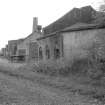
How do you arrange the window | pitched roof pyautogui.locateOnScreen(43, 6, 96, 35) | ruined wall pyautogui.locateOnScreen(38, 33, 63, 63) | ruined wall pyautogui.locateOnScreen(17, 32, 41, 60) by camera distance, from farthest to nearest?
ruined wall pyautogui.locateOnScreen(17, 32, 41, 60), pitched roof pyautogui.locateOnScreen(43, 6, 96, 35), the window, ruined wall pyautogui.locateOnScreen(38, 33, 63, 63)

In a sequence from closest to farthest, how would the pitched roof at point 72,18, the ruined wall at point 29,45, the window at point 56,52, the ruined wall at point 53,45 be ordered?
1. the ruined wall at point 53,45
2. the window at point 56,52
3. the pitched roof at point 72,18
4. the ruined wall at point 29,45

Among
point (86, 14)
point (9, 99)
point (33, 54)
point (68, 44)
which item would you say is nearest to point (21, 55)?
point (33, 54)

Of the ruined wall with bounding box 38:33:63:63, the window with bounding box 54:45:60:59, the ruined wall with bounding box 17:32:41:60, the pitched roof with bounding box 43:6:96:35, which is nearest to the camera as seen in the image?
the ruined wall with bounding box 38:33:63:63

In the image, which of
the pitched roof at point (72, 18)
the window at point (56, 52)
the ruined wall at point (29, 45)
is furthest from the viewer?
the ruined wall at point (29, 45)

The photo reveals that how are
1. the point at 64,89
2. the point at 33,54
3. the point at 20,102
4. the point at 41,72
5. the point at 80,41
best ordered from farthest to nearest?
the point at 33,54
the point at 80,41
the point at 41,72
the point at 64,89
the point at 20,102

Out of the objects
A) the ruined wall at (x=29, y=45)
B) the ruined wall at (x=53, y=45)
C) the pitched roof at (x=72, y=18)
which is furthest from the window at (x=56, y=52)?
the ruined wall at (x=29, y=45)

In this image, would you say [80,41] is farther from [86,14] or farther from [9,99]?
[9,99]

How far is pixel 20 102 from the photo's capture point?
7.46m

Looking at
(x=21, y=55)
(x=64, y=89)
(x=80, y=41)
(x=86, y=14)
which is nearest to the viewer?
(x=64, y=89)

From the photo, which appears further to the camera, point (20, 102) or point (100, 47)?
point (100, 47)

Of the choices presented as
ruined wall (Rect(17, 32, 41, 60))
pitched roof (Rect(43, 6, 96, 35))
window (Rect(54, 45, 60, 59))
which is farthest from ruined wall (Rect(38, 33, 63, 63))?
ruined wall (Rect(17, 32, 41, 60))

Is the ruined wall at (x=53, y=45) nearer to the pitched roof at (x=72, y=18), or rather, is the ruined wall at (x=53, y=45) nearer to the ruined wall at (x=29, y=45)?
the pitched roof at (x=72, y=18)

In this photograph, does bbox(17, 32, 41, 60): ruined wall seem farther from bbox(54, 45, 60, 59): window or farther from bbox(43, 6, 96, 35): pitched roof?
bbox(54, 45, 60, 59): window

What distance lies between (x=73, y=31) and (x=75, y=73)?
18.5 feet
